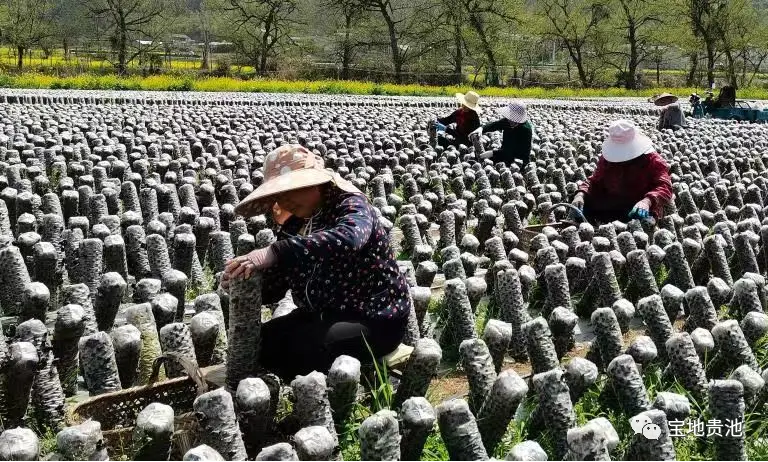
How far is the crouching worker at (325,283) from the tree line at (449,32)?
39.1m

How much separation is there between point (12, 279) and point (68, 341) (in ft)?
4.03

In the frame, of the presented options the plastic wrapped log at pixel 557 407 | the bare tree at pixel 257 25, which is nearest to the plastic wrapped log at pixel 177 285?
the plastic wrapped log at pixel 557 407

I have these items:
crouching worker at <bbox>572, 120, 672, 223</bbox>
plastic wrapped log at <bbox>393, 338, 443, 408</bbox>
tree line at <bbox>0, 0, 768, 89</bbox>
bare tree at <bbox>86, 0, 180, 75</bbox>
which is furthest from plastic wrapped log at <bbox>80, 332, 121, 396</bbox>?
bare tree at <bbox>86, 0, 180, 75</bbox>

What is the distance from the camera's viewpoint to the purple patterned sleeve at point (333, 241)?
11.3 ft

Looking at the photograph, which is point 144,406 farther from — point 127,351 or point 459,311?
point 459,311

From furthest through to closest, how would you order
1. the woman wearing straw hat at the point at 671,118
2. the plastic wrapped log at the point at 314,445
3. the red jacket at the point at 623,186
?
the woman wearing straw hat at the point at 671,118 → the red jacket at the point at 623,186 → the plastic wrapped log at the point at 314,445

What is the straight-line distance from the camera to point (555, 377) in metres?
3.12

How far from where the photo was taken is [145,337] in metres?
3.92

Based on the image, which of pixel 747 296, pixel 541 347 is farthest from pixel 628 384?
pixel 747 296

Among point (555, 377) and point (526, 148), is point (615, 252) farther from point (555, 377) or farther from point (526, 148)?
point (526, 148)

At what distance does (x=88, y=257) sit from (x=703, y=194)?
5.79 meters

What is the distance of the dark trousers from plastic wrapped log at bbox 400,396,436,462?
693 mm

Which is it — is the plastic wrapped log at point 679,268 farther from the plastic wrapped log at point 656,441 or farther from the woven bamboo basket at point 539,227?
the plastic wrapped log at point 656,441

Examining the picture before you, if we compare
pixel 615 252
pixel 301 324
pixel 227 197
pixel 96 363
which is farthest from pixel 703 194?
pixel 96 363
